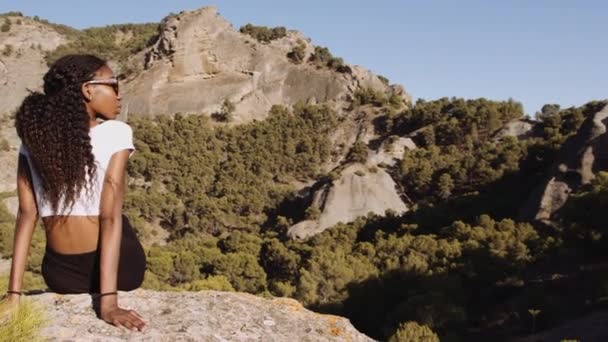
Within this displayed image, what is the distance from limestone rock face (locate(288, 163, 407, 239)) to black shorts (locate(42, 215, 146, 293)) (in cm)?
3246

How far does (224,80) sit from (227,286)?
34808 millimetres

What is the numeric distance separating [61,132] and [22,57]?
6876cm

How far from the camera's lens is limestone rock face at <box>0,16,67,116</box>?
56812mm

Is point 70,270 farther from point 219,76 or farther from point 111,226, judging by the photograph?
point 219,76

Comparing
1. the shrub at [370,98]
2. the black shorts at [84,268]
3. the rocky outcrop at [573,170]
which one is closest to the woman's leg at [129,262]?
the black shorts at [84,268]

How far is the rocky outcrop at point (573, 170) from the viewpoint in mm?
26516

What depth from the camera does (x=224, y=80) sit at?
55438 mm

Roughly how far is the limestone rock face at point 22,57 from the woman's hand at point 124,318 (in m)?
56.3

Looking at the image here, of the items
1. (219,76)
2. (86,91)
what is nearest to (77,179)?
(86,91)

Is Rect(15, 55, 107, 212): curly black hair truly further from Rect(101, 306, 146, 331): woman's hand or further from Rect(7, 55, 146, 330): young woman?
Rect(101, 306, 146, 331): woman's hand

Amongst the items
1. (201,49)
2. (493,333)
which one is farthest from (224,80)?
(493,333)

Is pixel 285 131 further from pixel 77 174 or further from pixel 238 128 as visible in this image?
pixel 77 174

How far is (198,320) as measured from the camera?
11.0 feet

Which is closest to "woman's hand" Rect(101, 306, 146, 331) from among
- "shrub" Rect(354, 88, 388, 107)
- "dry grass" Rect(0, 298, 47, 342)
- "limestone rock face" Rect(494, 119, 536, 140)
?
"dry grass" Rect(0, 298, 47, 342)
